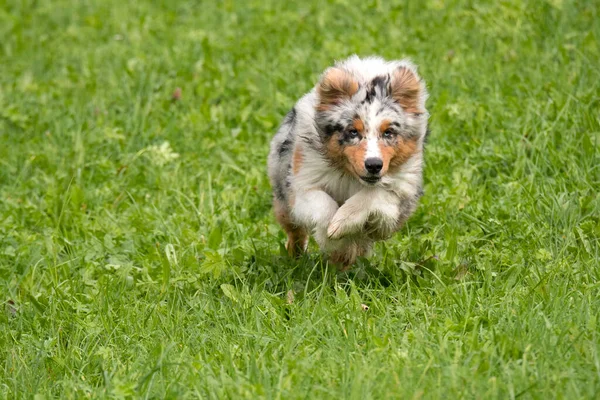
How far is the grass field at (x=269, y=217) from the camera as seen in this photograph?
4609 mm

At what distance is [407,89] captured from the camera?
215 inches

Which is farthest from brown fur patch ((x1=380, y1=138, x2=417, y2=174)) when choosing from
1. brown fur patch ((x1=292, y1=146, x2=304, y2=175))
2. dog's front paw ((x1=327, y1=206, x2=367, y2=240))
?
brown fur patch ((x1=292, y1=146, x2=304, y2=175))

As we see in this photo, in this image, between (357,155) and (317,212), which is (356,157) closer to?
(357,155)

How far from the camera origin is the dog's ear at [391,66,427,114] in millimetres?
5438

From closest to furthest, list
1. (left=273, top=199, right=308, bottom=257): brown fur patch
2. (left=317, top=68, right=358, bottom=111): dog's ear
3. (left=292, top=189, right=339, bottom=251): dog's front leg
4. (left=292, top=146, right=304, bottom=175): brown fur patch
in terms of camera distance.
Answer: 1. (left=317, top=68, right=358, bottom=111): dog's ear
2. (left=292, top=189, right=339, bottom=251): dog's front leg
3. (left=292, top=146, right=304, bottom=175): brown fur patch
4. (left=273, top=199, right=308, bottom=257): brown fur patch

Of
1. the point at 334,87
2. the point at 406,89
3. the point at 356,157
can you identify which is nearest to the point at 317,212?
the point at 356,157

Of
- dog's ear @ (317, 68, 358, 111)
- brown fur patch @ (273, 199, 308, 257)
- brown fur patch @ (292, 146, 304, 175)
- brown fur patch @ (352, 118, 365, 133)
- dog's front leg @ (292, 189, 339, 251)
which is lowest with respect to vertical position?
brown fur patch @ (273, 199, 308, 257)

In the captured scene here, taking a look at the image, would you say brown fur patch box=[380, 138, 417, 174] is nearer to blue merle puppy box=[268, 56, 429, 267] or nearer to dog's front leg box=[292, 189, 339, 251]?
blue merle puppy box=[268, 56, 429, 267]

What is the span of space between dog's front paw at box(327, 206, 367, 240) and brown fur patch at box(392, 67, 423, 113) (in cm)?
63

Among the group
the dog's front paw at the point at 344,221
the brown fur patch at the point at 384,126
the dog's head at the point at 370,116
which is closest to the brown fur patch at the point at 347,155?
the dog's head at the point at 370,116

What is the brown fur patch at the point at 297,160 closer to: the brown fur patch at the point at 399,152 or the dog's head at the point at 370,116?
the dog's head at the point at 370,116

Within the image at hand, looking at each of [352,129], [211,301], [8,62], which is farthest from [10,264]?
[8,62]

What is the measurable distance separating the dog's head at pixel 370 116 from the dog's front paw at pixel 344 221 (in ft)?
0.75

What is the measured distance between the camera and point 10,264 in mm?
6578
